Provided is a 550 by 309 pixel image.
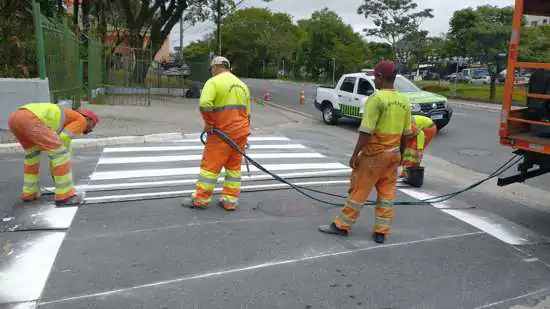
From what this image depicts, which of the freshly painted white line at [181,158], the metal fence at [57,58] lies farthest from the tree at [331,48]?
the freshly painted white line at [181,158]

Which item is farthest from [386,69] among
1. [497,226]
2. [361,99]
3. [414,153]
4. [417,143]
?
[361,99]

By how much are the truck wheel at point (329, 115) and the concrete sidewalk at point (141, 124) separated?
1.03m

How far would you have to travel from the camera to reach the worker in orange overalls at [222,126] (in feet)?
19.8

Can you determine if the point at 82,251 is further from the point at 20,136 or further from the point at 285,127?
the point at 285,127

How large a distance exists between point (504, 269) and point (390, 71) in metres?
2.09

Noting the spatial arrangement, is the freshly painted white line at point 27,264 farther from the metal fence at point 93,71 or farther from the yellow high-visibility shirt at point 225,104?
the metal fence at point 93,71

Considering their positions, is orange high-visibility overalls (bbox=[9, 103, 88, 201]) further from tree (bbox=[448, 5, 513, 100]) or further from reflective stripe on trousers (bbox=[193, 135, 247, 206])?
tree (bbox=[448, 5, 513, 100])

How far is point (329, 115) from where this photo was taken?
1720 cm

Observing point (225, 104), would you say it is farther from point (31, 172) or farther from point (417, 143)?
point (417, 143)

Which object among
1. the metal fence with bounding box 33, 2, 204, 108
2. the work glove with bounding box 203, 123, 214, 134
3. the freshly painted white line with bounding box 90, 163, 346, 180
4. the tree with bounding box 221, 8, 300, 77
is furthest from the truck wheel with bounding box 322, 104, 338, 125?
the tree with bounding box 221, 8, 300, 77

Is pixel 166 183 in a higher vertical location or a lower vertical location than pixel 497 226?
higher

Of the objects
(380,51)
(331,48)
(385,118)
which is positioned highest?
(331,48)

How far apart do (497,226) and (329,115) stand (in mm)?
11184

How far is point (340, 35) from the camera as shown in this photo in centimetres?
5650
